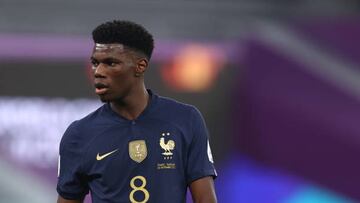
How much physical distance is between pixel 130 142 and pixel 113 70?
13.0 inches

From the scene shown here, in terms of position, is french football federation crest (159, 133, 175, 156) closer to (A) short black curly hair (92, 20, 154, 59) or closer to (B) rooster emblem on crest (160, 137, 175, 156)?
(B) rooster emblem on crest (160, 137, 175, 156)

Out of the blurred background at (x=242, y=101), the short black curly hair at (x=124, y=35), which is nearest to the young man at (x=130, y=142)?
the short black curly hair at (x=124, y=35)

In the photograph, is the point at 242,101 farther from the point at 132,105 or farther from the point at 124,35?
the point at 124,35

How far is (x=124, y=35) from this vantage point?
15.7ft

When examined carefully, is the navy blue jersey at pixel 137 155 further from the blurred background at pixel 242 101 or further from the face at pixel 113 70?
the blurred background at pixel 242 101

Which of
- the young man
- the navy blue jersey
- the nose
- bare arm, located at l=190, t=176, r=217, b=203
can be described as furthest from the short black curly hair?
bare arm, located at l=190, t=176, r=217, b=203

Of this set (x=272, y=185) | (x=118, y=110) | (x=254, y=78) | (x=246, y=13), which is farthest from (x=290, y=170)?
(x=118, y=110)

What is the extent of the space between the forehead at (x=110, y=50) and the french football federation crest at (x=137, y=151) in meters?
0.41

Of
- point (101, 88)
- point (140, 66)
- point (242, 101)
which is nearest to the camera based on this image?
point (101, 88)

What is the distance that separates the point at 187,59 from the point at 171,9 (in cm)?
180

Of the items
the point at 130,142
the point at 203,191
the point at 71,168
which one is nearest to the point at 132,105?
the point at 130,142

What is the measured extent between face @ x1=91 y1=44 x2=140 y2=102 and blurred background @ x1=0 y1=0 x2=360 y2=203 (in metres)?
4.66

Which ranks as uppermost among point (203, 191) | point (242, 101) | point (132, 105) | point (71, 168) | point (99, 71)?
point (242, 101)

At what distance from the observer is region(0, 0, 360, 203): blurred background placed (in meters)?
9.54
